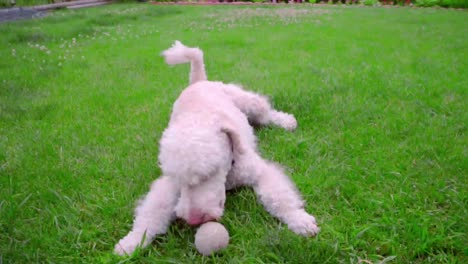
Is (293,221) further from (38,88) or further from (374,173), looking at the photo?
(38,88)

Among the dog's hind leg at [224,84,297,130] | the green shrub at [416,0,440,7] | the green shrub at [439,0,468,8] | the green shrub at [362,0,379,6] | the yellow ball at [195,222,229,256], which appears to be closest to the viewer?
the yellow ball at [195,222,229,256]

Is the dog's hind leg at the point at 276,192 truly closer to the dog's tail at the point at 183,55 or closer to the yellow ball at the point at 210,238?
the yellow ball at the point at 210,238

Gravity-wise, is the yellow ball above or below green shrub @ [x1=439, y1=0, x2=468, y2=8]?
below

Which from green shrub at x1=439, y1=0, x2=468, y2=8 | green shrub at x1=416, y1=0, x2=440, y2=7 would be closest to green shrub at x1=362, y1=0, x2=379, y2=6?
green shrub at x1=416, y1=0, x2=440, y2=7

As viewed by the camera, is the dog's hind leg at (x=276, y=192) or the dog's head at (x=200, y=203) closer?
the dog's head at (x=200, y=203)

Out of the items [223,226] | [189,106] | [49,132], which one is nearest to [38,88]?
[49,132]

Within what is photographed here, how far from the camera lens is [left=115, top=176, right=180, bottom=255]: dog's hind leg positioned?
2062 millimetres

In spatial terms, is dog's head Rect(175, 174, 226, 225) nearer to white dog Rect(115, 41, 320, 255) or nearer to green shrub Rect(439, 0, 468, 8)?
white dog Rect(115, 41, 320, 255)

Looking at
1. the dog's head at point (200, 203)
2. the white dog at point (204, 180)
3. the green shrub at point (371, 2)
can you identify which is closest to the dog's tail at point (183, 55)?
the white dog at point (204, 180)

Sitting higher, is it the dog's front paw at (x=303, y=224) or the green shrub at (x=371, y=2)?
the green shrub at (x=371, y=2)

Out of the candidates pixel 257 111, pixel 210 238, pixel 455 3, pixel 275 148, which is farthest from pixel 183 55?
pixel 455 3

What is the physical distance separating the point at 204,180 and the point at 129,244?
1.86 ft

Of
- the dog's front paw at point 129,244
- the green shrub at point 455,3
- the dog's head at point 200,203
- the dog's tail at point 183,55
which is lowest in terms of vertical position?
the dog's front paw at point 129,244

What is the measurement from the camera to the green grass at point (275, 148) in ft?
6.63
